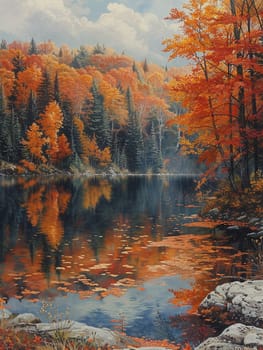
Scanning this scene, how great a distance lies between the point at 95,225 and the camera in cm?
1966

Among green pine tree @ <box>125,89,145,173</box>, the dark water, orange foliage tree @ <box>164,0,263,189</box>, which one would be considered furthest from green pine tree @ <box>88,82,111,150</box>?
orange foliage tree @ <box>164,0,263,189</box>

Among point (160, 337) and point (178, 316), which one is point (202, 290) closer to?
point (178, 316)

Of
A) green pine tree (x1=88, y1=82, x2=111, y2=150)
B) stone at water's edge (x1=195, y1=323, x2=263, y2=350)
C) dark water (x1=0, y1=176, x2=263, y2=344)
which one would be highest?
green pine tree (x1=88, y1=82, x2=111, y2=150)

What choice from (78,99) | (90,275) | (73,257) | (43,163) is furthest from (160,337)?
(78,99)

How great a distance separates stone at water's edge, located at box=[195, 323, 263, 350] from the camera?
19.4ft

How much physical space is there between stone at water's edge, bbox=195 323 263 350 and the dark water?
1094 millimetres

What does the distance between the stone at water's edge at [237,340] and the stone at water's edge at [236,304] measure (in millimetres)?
1183

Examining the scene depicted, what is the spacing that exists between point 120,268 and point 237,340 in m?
5.84

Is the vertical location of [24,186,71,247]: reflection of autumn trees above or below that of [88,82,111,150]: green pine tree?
below

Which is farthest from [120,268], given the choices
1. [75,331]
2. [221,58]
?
[221,58]

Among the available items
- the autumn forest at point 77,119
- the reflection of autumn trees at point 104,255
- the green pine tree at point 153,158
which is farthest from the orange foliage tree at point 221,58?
→ the green pine tree at point 153,158

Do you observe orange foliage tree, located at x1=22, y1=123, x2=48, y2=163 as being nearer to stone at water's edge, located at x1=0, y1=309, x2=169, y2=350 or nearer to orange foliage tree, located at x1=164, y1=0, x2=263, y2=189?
orange foliage tree, located at x1=164, y1=0, x2=263, y2=189

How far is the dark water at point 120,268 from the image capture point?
28.1 ft

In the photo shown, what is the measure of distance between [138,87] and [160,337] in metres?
80.3
